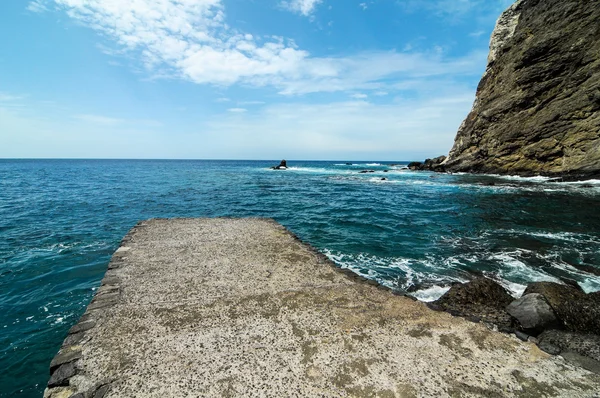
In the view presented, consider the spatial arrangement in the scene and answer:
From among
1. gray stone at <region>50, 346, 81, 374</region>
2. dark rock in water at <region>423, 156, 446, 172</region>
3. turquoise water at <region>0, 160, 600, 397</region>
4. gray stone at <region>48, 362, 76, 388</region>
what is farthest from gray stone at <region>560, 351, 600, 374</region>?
dark rock in water at <region>423, 156, 446, 172</region>

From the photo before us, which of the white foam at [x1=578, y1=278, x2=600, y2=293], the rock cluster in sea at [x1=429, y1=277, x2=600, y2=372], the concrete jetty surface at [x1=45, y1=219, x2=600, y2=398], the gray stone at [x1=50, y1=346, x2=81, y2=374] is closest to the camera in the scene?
the concrete jetty surface at [x1=45, y1=219, x2=600, y2=398]

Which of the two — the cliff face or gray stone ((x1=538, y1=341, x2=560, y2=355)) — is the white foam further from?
the cliff face

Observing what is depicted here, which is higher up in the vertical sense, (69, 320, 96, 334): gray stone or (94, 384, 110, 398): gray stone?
(94, 384, 110, 398): gray stone

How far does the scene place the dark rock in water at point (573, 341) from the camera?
428cm

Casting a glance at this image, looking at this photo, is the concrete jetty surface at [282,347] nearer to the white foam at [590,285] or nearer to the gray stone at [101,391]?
the gray stone at [101,391]

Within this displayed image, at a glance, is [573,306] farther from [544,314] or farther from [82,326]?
[82,326]

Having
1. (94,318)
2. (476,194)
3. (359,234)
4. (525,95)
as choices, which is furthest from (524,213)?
(525,95)

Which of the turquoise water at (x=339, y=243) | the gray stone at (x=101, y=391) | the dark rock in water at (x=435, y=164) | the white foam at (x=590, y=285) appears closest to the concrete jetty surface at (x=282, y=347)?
the gray stone at (x=101, y=391)

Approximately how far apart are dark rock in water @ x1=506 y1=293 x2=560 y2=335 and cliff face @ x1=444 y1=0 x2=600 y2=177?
1567 inches

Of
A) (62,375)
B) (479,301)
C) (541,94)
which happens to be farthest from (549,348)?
(541,94)

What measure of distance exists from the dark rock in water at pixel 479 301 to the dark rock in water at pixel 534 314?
0.33m

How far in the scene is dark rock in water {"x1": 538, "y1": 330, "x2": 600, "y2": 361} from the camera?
428 cm

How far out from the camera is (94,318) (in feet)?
16.2

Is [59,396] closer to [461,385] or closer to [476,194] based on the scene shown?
[461,385]
